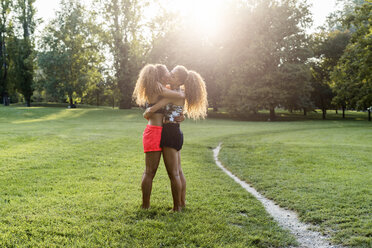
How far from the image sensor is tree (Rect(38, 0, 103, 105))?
1784 inches

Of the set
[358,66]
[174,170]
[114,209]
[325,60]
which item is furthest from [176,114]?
[325,60]

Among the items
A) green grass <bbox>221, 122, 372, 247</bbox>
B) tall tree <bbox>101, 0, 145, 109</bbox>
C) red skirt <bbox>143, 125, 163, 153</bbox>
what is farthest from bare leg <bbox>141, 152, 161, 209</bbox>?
tall tree <bbox>101, 0, 145, 109</bbox>

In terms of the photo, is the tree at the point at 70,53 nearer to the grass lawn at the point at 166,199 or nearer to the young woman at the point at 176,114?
the grass lawn at the point at 166,199

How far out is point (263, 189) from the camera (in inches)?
304

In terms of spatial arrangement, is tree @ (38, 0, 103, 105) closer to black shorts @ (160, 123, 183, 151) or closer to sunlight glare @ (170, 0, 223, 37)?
sunlight glare @ (170, 0, 223, 37)

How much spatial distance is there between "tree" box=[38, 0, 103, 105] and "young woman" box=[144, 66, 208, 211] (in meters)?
42.3

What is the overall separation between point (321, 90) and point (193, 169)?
4219cm

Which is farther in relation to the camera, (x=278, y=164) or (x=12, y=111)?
(x=12, y=111)

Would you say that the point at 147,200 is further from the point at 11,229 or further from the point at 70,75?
the point at 70,75

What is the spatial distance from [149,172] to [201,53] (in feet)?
128

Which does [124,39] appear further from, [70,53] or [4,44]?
[4,44]

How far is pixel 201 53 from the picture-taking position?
42.8 metres

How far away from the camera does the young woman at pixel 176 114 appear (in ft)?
17.2

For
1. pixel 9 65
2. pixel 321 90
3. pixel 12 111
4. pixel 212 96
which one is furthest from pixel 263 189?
pixel 9 65
